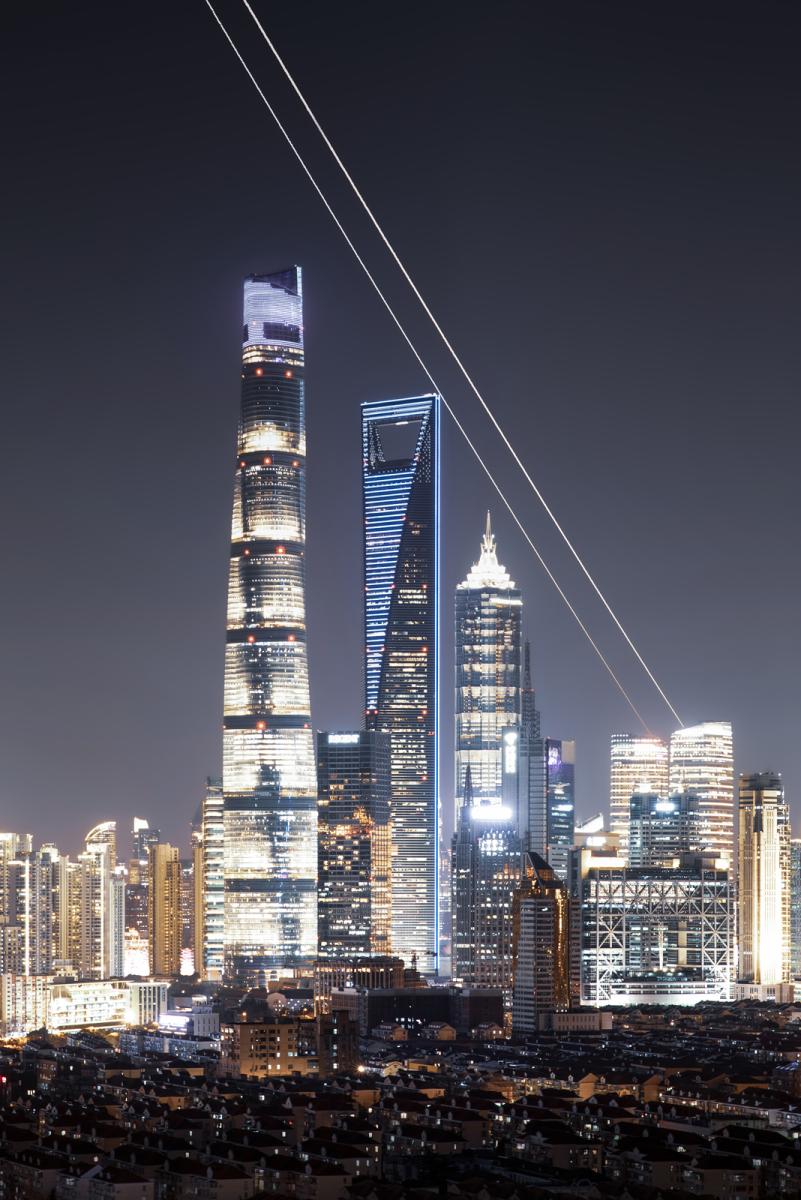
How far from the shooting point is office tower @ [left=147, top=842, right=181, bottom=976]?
77.9 metres

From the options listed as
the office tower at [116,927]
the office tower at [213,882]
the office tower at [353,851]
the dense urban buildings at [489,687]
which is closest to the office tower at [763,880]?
the dense urban buildings at [489,687]

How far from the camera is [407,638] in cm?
7744

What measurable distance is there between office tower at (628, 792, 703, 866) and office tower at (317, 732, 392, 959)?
749 centimetres

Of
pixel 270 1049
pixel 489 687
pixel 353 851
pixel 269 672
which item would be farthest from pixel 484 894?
pixel 270 1049

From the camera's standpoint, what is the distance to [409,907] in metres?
77.4

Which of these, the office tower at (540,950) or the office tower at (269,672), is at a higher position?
the office tower at (269,672)

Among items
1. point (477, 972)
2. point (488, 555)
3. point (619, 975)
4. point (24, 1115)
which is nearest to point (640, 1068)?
point (24, 1115)

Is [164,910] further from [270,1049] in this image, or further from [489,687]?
[270,1049]

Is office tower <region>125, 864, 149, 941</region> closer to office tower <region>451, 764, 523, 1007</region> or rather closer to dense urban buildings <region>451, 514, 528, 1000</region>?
dense urban buildings <region>451, 514, 528, 1000</region>

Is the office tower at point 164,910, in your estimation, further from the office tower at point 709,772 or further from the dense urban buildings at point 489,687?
the office tower at point 709,772

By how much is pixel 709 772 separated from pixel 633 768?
11.1ft

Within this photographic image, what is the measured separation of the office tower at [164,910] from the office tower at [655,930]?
50.5 feet

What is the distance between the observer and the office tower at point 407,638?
76.9 metres

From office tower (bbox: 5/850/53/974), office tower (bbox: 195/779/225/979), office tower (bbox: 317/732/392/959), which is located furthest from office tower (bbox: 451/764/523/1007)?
office tower (bbox: 195/779/225/979)
